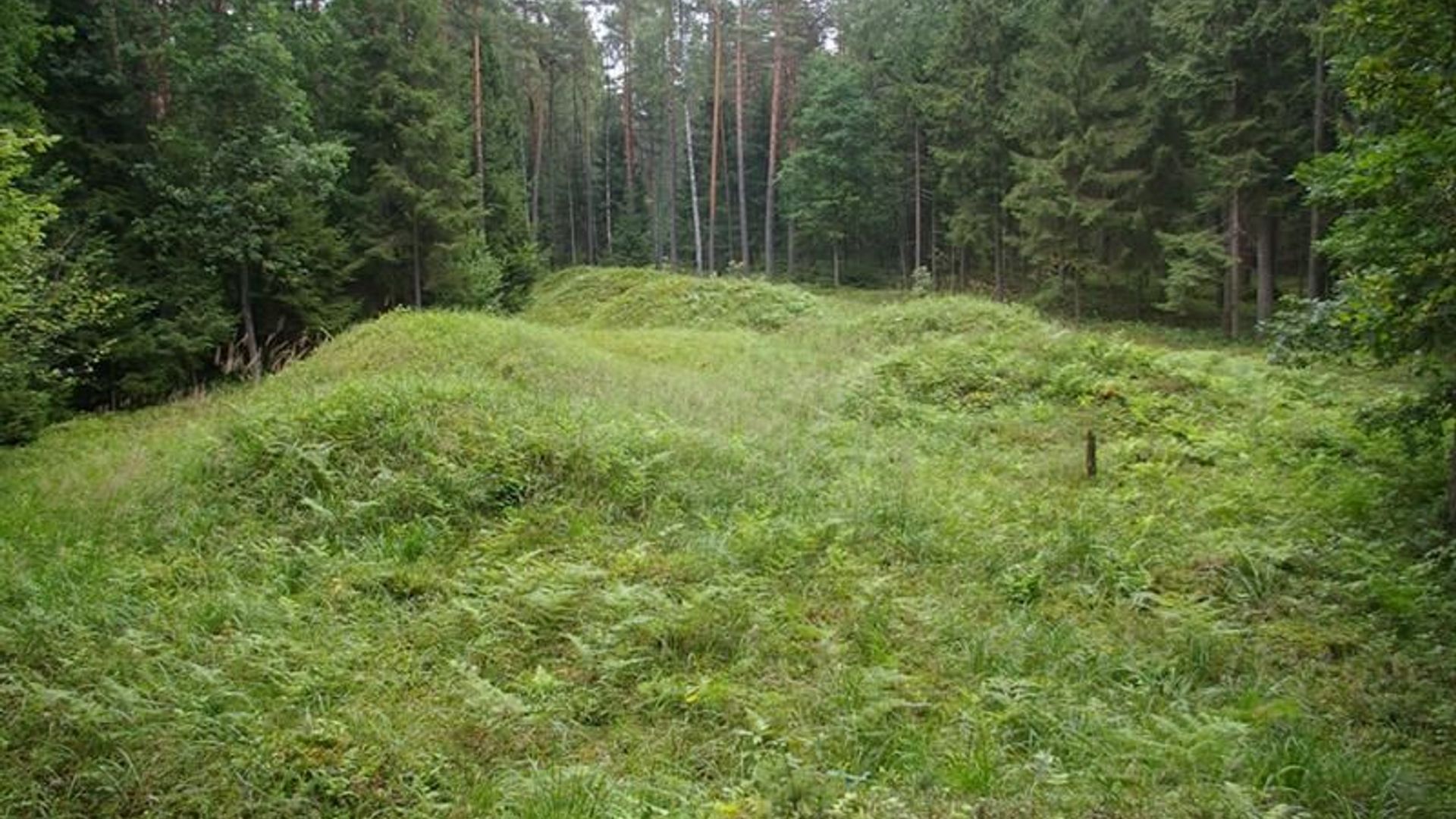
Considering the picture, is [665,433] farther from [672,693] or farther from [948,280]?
[948,280]

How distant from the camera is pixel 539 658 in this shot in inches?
217

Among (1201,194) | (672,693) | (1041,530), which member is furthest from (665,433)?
(1201,194)

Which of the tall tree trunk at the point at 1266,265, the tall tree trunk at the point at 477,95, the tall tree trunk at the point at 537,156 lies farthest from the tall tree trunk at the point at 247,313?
the tall tree trunk at the point at 1266,265

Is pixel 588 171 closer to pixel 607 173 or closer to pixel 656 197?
pixel 607 173

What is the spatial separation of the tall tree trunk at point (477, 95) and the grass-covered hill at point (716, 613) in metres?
22.0

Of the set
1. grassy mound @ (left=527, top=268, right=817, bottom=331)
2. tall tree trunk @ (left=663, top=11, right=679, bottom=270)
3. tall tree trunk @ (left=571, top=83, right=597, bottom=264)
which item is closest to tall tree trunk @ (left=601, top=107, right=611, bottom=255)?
tall tree trunk @ (left=571, top=83, right=597, bottom=264)

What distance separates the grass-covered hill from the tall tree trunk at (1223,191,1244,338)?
1218 centimetres

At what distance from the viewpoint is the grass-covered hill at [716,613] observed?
4125mm

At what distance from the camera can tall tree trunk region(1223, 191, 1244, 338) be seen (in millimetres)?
22750

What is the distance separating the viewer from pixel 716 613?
5840 millimetres

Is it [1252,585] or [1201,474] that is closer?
[1252,585]

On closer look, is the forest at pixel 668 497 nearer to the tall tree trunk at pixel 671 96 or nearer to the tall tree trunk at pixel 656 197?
the tall tree trunk at pixel 671 96

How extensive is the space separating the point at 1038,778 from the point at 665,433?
626 centimetres

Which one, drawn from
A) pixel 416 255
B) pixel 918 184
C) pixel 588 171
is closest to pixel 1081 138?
pixel 918 184
